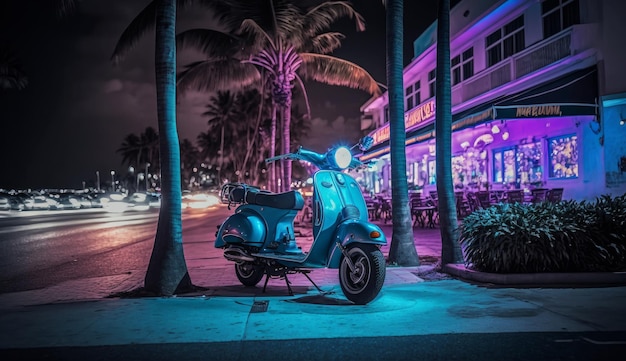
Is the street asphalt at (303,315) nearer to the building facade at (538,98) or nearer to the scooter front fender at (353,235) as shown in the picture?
the scooter front fender at (353,235)

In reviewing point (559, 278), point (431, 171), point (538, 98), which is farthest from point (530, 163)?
point (559, 278)

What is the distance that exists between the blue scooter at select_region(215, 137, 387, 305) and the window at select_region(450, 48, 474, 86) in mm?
16184

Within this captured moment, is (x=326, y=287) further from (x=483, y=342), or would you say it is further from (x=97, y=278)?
(x=97, y=278)

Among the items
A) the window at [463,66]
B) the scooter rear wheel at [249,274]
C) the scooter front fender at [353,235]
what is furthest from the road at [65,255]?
the window at [463,66]

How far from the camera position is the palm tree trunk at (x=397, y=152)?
1020 centimetres

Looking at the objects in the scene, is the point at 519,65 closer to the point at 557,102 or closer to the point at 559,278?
the point at 557,102

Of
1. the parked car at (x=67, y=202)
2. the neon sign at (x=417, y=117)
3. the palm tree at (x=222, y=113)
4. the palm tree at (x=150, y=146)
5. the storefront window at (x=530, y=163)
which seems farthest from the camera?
the palm tree at (x=150, y=146)

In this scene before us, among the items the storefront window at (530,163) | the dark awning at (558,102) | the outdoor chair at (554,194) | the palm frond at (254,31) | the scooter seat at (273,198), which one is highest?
the palm frond at (254,31)

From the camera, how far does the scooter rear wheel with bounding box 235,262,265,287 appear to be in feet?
28.0

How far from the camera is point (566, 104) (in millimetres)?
14227

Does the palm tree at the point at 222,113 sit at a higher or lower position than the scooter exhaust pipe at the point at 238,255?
higher

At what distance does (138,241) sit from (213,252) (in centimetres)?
435

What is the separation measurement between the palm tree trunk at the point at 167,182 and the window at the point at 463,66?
16.6m

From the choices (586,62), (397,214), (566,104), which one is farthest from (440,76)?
(586,62)
